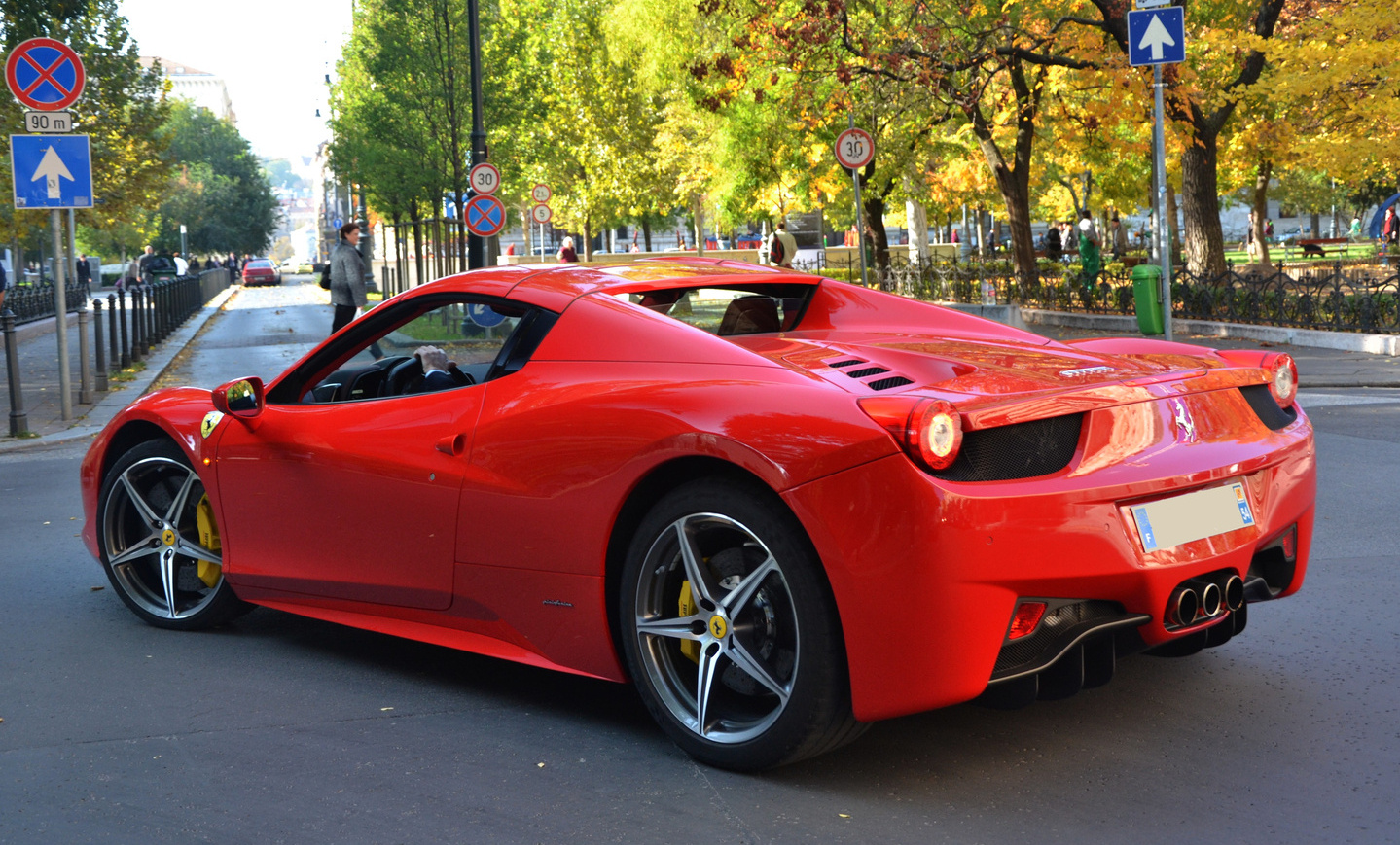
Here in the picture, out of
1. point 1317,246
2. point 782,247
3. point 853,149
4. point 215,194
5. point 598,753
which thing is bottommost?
point 598,753

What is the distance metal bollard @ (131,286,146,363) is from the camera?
20734 millimetres

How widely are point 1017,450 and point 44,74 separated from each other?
11945 mm

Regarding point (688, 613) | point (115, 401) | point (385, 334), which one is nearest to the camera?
point (688, 613)

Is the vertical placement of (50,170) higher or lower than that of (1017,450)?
higher

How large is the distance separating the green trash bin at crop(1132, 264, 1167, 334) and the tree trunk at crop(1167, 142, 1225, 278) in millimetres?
3766

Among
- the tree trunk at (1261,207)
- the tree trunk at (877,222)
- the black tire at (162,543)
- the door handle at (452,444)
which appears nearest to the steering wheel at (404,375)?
the door handle at (452,444)

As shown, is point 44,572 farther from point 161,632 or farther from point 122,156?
point 122,156

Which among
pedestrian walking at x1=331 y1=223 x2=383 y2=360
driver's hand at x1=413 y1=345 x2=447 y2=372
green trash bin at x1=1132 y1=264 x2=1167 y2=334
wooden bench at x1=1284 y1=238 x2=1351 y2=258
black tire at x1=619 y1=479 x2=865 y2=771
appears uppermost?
wooden bench at x1=1284 y1=238 x2=1351 y2=258

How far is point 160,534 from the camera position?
540cm

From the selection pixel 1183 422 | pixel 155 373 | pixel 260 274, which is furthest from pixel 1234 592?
pixel 260 274

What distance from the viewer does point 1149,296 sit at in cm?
1762

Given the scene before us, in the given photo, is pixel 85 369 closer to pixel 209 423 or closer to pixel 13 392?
pixel 13 392

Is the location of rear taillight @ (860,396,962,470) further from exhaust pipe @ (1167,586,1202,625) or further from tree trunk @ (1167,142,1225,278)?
tree trunk @ (1167,142,1225,278)

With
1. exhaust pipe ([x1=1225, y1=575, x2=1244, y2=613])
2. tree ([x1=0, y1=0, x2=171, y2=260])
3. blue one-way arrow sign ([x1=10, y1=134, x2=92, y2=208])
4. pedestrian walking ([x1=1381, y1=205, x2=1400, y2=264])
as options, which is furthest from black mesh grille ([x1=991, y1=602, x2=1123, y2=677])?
pedestrian walking ([x1=1381, y1=205, x2=1400, y2=264])
